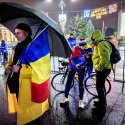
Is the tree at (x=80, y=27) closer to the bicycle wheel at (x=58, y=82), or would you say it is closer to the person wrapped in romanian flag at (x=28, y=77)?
the bicycle wheel at (x=58, y=82)

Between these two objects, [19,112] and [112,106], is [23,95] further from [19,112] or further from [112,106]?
[112,106]

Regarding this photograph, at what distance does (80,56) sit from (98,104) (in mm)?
1416

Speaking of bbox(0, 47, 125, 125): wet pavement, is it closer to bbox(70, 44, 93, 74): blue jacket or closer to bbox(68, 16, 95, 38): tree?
bbox(70, 44, 93, 74): blue jacket

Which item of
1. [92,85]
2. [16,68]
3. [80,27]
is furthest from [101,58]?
[80,27]

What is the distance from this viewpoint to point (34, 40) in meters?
3.56

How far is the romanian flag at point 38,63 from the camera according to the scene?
349cm

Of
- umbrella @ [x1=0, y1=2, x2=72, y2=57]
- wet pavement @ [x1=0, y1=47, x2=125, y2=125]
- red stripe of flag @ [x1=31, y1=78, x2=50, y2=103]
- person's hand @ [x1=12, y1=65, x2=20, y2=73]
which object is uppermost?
umbrella @ [x1=0, y1=2, x2=72, y2=57]

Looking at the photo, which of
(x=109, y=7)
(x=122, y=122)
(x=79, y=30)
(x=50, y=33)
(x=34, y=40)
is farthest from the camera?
(x=109, y=7)

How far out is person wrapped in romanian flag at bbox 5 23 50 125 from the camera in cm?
352

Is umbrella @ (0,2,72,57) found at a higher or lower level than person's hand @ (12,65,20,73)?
higher

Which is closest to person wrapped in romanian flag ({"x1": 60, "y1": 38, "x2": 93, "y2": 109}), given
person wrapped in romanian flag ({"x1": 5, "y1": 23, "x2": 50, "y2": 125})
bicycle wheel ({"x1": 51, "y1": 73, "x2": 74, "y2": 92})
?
bicycle wheel ({"x1": 51, "y1": 73, "x2": 74, "y2": 92})

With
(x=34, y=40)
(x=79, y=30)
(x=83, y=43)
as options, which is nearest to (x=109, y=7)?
(x=79, y=30)

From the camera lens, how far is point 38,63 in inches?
140

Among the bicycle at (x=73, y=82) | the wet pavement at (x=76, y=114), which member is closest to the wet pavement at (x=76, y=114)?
the wet pavement at (x=76, y=114)
